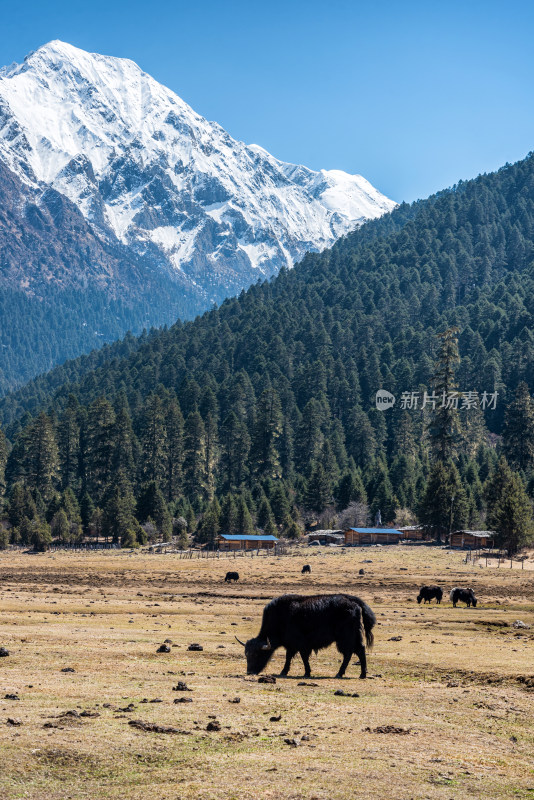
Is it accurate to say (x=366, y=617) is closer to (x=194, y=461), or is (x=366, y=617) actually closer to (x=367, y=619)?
(x=367, y=619)

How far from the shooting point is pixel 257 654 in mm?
21406

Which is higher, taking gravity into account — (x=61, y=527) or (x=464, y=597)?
(x=61, y=527)

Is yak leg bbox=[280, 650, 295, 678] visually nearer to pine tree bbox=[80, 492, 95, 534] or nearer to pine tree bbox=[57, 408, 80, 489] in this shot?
pine tree bbox=[80, 492, 95, 534]

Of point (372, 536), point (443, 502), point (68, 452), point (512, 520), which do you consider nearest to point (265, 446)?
point (68, 452)

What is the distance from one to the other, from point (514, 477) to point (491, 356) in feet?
339

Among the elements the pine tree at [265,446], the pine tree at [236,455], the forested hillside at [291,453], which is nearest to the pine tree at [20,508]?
the forested hillside at [291,453]

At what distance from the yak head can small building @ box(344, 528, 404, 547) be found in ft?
294

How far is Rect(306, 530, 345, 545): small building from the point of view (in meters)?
115

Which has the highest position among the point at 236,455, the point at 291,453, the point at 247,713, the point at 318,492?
the point at 291,453

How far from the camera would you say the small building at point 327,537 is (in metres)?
115

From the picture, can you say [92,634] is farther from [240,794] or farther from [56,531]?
[56,531]

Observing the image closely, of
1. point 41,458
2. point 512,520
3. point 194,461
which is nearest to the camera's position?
point 512,520

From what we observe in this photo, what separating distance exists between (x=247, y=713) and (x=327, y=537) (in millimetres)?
100882

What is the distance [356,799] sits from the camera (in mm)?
11344
